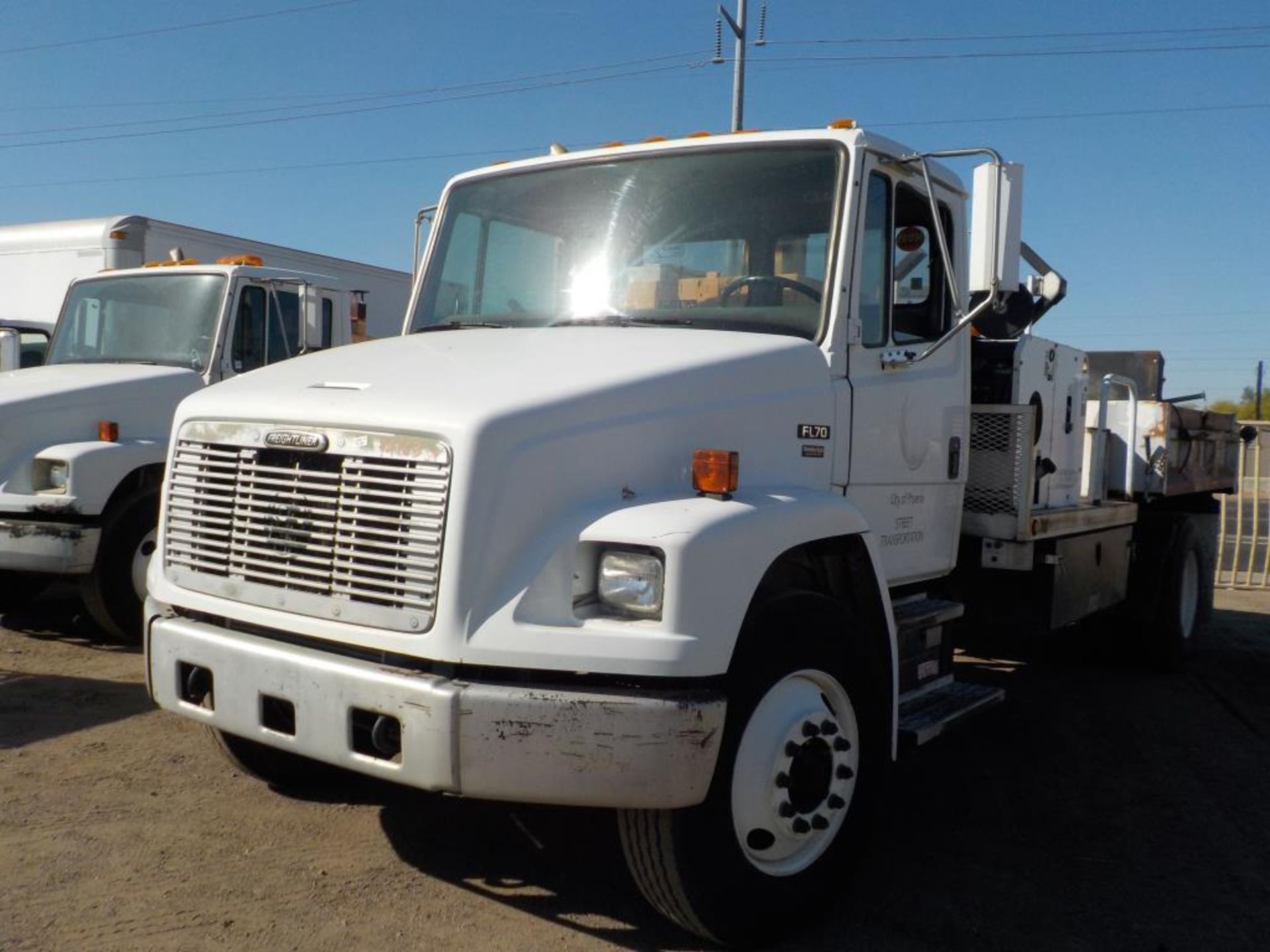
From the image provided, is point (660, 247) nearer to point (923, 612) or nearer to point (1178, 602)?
point (923, 612)

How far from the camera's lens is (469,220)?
4902 mm

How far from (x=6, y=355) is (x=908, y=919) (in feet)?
24.7

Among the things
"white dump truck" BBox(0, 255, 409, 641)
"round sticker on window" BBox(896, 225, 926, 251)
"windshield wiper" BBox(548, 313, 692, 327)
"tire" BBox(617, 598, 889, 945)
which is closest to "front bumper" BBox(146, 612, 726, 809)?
"tire" BBox(617, 598, 889, 945)

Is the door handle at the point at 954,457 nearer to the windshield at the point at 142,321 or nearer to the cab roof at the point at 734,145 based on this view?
the cab roof at the point at 734,145

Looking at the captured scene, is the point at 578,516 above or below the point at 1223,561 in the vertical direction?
above

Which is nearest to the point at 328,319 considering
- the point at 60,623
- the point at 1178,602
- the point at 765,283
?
the point at 60,623

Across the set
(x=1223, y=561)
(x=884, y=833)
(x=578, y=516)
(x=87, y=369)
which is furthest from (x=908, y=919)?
(x=1223, y=561)

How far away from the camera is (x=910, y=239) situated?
14.4ft

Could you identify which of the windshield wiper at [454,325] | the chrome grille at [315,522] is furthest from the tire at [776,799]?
the windshield wiper at [454,325]

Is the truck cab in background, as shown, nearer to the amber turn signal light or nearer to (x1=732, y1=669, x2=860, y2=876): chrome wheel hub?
the amber turn signal light

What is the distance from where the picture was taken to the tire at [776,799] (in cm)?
318

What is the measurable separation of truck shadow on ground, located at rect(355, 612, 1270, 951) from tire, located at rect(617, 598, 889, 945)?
16 centimetres

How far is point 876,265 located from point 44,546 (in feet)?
16.5

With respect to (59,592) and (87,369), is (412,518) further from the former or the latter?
(59,592)
